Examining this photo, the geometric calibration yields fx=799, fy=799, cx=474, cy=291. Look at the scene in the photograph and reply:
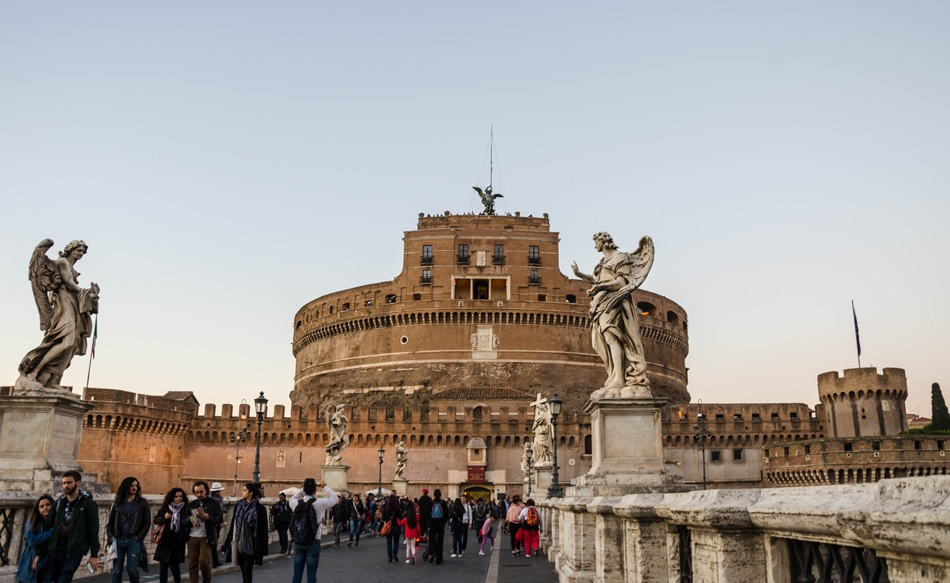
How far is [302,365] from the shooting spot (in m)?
65.1

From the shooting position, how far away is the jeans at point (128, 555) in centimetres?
743

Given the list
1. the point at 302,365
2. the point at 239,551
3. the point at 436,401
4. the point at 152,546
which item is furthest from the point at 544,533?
the point at 302,365

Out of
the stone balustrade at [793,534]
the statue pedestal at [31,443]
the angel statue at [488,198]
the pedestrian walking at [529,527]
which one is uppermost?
the angel statue at [488,198]

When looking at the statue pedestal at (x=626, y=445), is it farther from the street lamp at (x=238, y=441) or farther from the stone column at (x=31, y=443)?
the street lamp at (x=238, y=441)

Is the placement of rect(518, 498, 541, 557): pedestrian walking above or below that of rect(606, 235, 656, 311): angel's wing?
below

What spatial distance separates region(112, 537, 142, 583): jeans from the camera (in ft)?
24.4

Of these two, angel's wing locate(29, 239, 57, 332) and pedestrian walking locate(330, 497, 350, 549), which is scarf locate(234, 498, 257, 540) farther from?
pedestrian walking locate(330, 497, 350, 549)

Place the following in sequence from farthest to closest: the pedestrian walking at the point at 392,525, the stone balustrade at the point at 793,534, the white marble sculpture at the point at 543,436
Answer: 1. the white marble sculpture at the point at 543,436
2. the pedestrian walking at the point at 392,525
3. the stone balustrade at the point at 793,534

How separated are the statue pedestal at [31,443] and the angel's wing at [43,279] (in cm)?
91

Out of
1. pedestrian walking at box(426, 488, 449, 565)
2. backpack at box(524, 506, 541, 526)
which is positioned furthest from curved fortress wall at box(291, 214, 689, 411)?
pedestrian walking at box(426, 488, 449, 565)

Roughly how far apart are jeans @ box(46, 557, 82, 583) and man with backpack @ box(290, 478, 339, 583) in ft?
7.26

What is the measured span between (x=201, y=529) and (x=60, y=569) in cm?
171

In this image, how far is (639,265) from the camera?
8.14 meters

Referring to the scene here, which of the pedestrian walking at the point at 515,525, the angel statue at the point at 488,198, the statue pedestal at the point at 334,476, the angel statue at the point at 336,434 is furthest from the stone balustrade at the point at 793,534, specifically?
the angel statue at the point at 488,198
